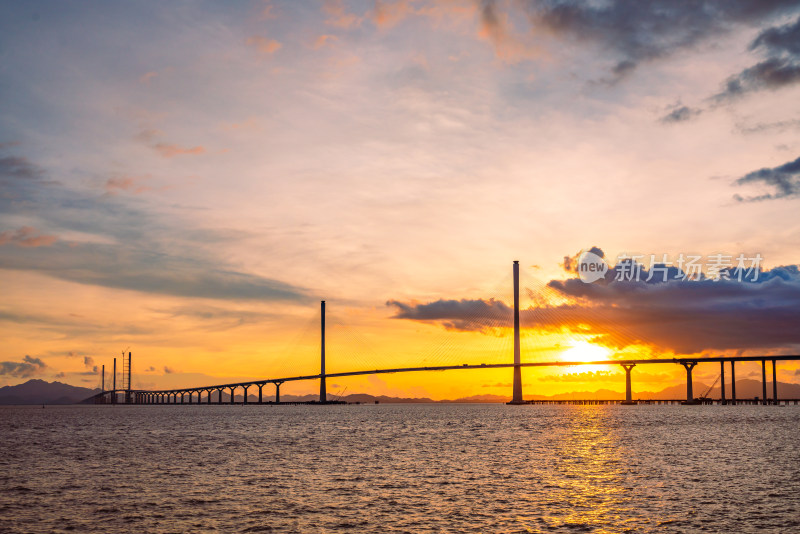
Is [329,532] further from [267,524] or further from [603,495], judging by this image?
[603,495]

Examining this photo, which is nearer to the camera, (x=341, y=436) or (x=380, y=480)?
(x=380, y=480)

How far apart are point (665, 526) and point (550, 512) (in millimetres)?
5721

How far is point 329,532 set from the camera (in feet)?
102

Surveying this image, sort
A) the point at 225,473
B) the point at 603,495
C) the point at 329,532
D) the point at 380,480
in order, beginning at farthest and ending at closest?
the point at 225,473 → the point at 380,480 → the point at 603,495 → the point at 329,532

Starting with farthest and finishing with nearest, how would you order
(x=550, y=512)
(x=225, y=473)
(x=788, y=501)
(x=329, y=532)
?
(x=225, y=473) < (x=788, y=501) < (x=550, y=512) < (x=329, y=532)

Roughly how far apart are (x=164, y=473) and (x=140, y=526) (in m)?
20.4

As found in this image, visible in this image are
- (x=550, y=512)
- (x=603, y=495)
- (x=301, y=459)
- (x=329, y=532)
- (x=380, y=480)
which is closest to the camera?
(x=329, y=532)

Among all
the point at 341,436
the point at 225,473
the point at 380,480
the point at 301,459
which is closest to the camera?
the point at 380,480

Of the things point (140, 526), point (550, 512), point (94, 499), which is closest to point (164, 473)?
point (94, 499)

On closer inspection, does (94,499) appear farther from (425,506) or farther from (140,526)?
(425,506)

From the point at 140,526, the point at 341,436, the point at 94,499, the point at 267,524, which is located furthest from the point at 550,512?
the point at 341,436

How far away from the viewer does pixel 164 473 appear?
52469 mm

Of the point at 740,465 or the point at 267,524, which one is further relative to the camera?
the point at 740,465

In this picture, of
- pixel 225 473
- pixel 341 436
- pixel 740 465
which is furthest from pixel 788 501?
pixel 341 436
